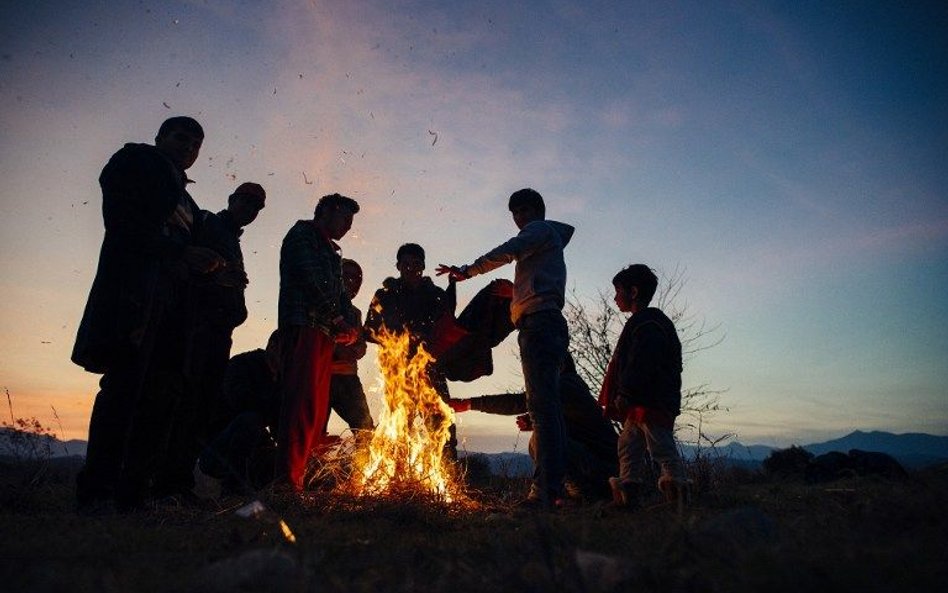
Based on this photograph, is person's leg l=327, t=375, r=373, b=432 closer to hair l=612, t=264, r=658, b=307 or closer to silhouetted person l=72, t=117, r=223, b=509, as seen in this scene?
silhouetted person l=72, t=117, r=223, b=509

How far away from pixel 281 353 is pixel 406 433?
131 cm

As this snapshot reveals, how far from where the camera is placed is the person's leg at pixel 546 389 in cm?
414

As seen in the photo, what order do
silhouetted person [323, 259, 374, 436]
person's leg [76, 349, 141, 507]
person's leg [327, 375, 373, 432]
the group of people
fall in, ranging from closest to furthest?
person's leg [76, 349, 141, 507]
the group of people
silhouetted person [323, 259, 374, 436]
person's leg [327, 375, 373, 432]

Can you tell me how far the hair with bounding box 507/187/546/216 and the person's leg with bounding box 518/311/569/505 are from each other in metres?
1.09

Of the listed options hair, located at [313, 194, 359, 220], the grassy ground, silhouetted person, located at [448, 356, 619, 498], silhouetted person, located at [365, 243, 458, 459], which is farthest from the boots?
hair, located at [313, 194, 359, 220]

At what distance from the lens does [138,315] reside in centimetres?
355

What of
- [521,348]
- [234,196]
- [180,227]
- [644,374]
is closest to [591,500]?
[644,374]

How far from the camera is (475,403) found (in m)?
5.49

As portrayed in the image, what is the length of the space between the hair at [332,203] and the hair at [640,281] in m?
2.56

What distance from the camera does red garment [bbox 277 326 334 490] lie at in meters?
4.18

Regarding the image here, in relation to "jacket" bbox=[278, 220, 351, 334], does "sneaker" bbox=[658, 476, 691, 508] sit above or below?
below

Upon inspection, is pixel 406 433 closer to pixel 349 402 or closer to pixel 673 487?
pixel 349 402

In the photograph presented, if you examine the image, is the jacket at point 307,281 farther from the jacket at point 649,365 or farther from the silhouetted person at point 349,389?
the jacket at point 649,365

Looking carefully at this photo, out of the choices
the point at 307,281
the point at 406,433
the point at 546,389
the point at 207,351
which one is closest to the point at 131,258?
the point at 207,351
